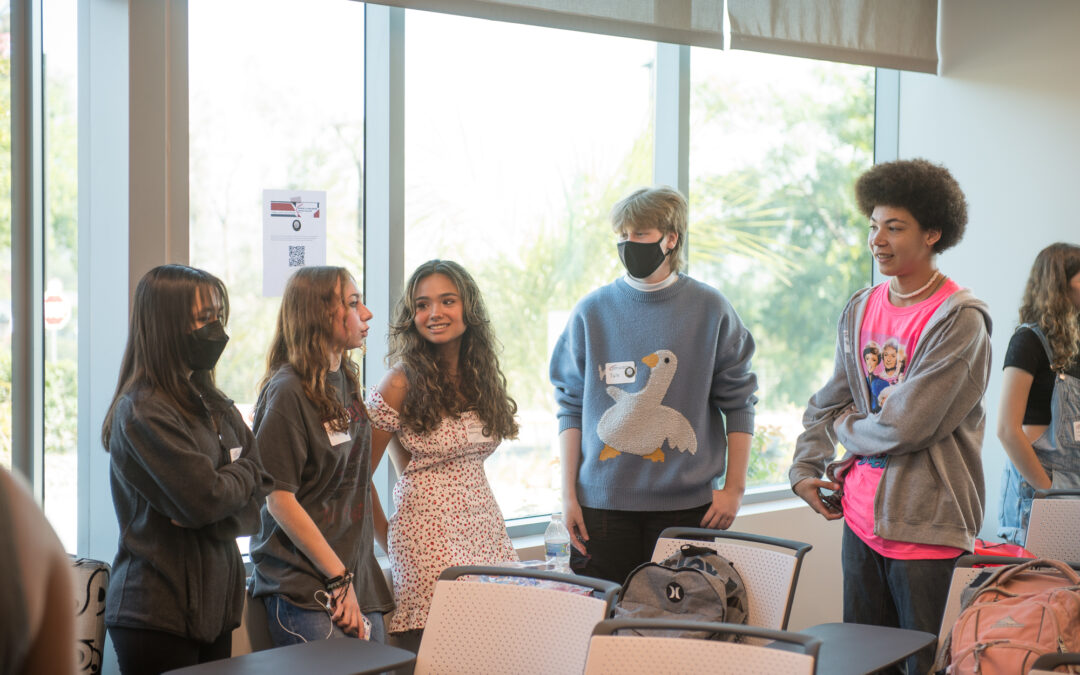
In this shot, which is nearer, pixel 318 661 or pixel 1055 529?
pixel 318 661

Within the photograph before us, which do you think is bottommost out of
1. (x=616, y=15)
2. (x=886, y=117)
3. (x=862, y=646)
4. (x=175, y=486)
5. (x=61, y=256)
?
(x=862, y=646)

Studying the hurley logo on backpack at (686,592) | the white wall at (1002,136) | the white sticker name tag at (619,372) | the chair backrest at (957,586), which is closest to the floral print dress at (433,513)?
the white sticker name tag at (619,372)

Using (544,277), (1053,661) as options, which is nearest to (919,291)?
(1053,661)

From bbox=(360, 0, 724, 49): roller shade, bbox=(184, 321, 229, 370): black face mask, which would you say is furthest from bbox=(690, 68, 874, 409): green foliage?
bbox=(184, 321, 229, 370): black face mask

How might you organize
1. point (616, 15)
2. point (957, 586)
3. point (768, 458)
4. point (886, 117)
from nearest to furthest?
point (957, 586)
point (616, 15)
point (768, 458)
point (886, 117)

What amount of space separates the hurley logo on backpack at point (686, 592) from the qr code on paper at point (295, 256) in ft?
5.08

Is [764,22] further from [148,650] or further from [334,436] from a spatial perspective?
[148,650]

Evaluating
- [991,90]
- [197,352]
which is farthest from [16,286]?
[991,90]

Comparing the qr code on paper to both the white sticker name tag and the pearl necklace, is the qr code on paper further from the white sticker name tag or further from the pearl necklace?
the pearl necklace

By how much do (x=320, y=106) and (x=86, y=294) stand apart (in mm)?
1006

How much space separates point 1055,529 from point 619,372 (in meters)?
1.45

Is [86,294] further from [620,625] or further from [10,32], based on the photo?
[620,625]

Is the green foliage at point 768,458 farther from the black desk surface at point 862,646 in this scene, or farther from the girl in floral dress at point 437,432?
the black desk surface at point 862,646

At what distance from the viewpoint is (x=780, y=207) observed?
436 centimetres
